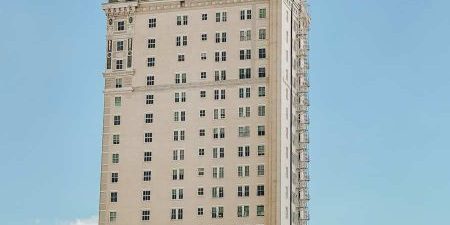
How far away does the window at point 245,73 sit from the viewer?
373ft

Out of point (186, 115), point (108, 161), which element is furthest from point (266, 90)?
point (108, 161)

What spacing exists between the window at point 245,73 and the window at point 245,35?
3.81m

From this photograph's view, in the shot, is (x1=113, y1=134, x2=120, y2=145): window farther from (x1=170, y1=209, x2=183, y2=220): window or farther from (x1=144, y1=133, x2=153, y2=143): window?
(x1=170, y1=209, x2=183, y2=220): window

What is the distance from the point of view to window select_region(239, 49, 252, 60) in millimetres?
114438

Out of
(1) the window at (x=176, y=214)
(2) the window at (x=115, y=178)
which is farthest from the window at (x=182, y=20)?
(1) the window at (x=176, y=214)

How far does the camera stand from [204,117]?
113875 millimetres

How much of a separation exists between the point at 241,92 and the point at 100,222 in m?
23.5

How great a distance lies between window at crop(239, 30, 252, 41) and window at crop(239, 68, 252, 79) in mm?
3811

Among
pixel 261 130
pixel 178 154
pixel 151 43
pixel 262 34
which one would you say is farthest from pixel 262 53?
pixel 178 154

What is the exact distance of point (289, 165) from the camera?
114 meters

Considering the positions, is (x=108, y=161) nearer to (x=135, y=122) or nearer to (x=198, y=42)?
(x=135, y=122)

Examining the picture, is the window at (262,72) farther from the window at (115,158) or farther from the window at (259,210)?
the window at (115,158)

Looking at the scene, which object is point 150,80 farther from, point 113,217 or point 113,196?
point 113,217

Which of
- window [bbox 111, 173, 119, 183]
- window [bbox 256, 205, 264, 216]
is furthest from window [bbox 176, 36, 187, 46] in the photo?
window [bbox 256, 205, 264, 216]
